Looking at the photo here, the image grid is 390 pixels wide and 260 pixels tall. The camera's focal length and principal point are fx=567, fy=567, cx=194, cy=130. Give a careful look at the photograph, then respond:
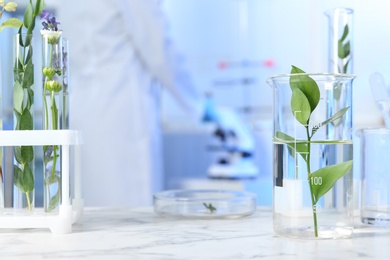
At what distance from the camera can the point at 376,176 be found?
40.5 inches

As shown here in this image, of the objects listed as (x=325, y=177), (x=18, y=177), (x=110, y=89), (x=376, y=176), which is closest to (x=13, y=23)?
(x=18, y=177)

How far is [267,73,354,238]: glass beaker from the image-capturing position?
85cm

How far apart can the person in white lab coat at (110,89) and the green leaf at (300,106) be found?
164cm

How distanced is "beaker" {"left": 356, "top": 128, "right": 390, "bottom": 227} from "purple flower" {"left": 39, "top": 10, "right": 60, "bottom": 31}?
1.89 ft

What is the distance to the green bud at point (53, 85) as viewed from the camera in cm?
97

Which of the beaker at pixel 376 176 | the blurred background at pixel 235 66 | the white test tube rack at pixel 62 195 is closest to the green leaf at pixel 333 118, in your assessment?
the beaker at pixel 376 176

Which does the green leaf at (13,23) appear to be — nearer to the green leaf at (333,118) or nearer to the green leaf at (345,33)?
the green leaf at (333,118)

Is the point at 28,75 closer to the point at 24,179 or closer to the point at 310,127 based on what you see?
the point at 24,179

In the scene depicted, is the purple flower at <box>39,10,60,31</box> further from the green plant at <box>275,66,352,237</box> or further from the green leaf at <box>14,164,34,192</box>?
the green plant at <box>275,66,352,237</box>

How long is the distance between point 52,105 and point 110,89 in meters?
1.48

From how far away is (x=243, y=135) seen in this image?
123 inches

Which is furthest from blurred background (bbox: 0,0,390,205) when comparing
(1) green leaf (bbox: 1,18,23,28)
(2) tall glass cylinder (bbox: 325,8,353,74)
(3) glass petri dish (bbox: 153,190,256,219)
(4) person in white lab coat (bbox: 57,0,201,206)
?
(1) green leaf (bbox: 1,18,23,28)

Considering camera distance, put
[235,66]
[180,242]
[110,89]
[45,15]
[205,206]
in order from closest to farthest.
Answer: [180,242]
[45,15]
[205,206]
[110,89]
[235,66]

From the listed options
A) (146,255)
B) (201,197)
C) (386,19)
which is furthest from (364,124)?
(146,255)
